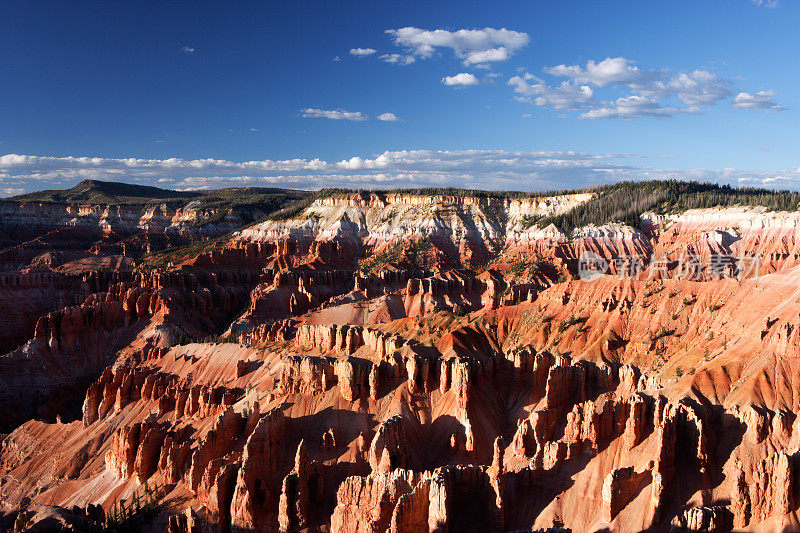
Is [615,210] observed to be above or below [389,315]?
above

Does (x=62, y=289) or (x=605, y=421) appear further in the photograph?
(x=62, y=289)

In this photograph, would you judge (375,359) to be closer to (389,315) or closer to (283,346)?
(283,346)

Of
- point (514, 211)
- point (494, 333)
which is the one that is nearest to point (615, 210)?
point (514, 211)

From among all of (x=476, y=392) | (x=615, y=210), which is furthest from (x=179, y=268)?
(x=615, y=210)

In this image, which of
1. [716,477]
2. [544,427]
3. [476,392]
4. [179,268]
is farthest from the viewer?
[179,268]

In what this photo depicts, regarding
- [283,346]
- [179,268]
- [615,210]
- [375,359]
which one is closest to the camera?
[375,359]

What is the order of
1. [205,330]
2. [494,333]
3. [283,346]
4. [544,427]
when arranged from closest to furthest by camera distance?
[544,427] < [494,333] < [283,346] < [205,330]

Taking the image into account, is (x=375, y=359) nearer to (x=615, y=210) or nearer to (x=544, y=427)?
(x=544, y=427)

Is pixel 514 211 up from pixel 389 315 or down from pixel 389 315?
up

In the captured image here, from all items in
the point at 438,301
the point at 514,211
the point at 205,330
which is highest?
the point at 514,211

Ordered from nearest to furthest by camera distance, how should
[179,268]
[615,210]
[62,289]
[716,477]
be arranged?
[716,477] < [62,289] < [179,268] < [615,210]
